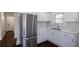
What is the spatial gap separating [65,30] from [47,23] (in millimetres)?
295

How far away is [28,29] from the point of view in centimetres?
142

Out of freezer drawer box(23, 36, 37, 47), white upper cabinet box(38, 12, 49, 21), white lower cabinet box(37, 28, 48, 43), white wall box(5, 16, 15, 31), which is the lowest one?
freezer drawer box(23, 36, 37, 47)

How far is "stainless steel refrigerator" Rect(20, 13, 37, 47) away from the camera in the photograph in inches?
54.2

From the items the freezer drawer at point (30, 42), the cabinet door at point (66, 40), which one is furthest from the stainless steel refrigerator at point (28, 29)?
the cabinet door at point (66, 40)

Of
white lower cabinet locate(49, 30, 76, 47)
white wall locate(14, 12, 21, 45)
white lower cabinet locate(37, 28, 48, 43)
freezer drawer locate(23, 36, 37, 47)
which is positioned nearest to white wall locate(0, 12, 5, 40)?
white wall locate(14, 12, 21, 45)

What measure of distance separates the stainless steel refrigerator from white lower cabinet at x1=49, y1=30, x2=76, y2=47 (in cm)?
27

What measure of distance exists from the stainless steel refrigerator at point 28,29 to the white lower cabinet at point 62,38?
0.27m

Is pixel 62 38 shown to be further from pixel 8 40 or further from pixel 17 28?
pixel 8 40

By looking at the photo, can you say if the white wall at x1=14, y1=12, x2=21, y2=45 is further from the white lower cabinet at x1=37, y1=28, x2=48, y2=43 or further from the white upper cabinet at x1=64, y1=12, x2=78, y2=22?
the white upper cabinet at x1=64, y1=12, x2=78, y2=22

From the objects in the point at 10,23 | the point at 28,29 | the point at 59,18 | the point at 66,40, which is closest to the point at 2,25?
the point at 10,23

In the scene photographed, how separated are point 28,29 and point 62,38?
0.55 m
